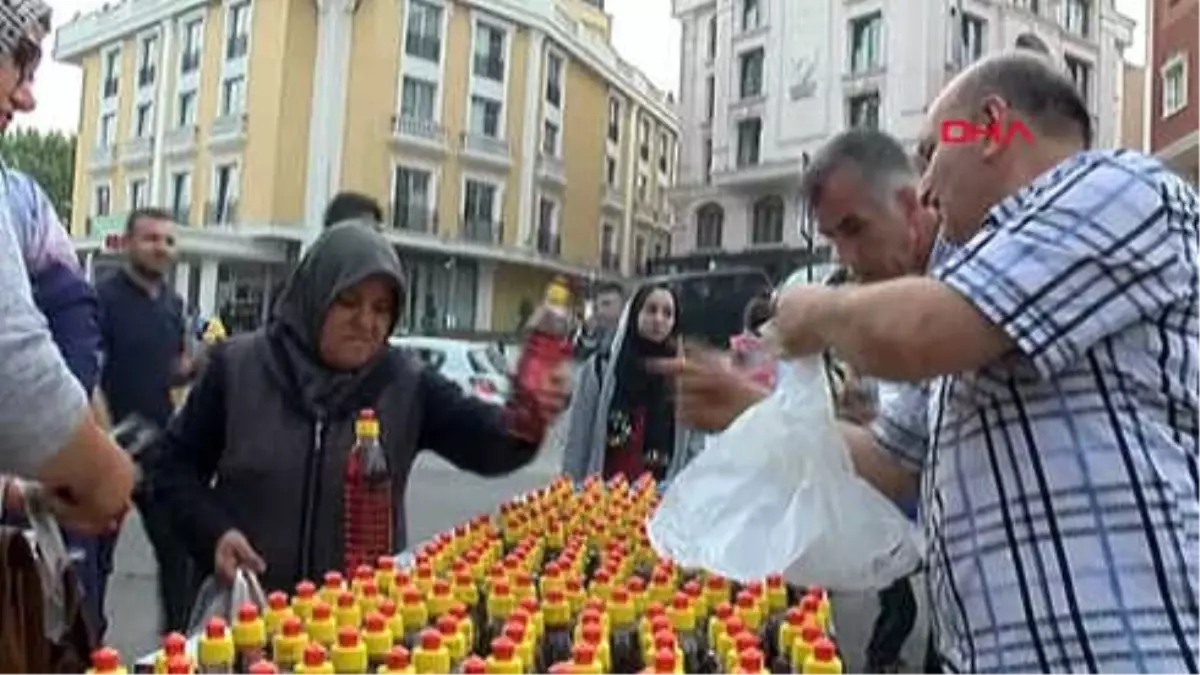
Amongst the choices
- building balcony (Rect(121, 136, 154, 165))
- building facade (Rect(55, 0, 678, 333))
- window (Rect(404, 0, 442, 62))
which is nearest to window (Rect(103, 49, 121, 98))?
building facade (Rect(55, 0, 678, 333))

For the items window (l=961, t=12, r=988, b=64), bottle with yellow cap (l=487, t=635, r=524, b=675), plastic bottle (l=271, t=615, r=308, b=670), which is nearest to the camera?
bottle with yellow cap (l=487, t=635, r=524, b=675)

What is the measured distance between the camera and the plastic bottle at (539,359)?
2.75 m

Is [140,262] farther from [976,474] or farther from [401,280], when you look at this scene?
[976,474]

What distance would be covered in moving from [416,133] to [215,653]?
126 feet

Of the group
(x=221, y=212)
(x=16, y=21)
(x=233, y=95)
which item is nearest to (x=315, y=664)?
(x=16, y=21)

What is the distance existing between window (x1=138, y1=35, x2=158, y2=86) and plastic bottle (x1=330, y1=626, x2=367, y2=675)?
44.3 m

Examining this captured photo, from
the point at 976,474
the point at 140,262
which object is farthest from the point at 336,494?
the point at 140,262

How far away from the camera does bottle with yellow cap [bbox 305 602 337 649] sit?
200cm

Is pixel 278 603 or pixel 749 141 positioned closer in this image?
pixel 278 603

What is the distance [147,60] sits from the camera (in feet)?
143

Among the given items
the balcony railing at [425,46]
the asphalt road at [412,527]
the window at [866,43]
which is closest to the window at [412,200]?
the balcony railing at [425,46]

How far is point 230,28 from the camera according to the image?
131 ft

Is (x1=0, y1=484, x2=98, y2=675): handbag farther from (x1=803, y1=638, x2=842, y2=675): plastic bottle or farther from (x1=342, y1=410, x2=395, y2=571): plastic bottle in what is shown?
(x1=803, y1=638, x2=842, y2=675): plastic bottle

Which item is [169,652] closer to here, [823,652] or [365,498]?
[823,652]
